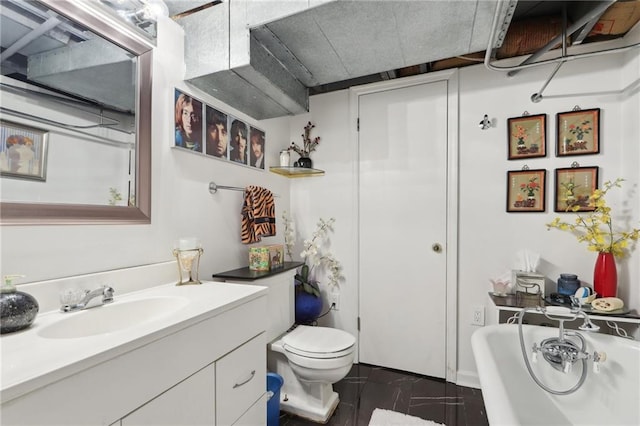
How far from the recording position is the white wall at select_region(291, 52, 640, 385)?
1.82 meters

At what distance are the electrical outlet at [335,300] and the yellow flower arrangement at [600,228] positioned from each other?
163 cm

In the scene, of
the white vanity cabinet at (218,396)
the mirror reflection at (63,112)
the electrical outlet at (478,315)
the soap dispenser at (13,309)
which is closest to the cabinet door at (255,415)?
the white vanity cabinet at (218,396)

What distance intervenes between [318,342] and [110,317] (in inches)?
43.1

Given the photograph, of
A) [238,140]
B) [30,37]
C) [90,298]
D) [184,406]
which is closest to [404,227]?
[238,140]

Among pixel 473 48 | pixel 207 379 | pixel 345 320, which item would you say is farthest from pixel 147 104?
pixel 345 320

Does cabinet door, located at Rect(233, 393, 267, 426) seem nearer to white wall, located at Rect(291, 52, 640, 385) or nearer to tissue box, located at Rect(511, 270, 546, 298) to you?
white wall, located at Rect(291, 52, 640, 385)

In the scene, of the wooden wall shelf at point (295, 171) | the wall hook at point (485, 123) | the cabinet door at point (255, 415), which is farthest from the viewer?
the wooden wall shelf at point (295, 171)

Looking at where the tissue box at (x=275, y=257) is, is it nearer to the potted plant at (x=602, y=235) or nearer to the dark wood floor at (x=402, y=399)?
the dark wood floor at (x=402, y=399)

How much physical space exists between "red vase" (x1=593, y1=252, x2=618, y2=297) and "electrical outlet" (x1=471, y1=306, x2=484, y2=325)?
659 mm

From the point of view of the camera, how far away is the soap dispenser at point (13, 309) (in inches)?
31.9

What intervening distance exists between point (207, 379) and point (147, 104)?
1253 millimetres

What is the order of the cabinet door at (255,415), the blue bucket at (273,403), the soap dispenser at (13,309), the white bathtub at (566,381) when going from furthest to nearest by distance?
the blue bucket at (273,403) → the white bathtub at (566,381) → the cabinet door at (255,415) → the soap dispenser at (13,309)

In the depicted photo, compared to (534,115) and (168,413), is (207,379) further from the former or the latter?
(534,115)

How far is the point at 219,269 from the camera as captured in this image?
1.83 m
